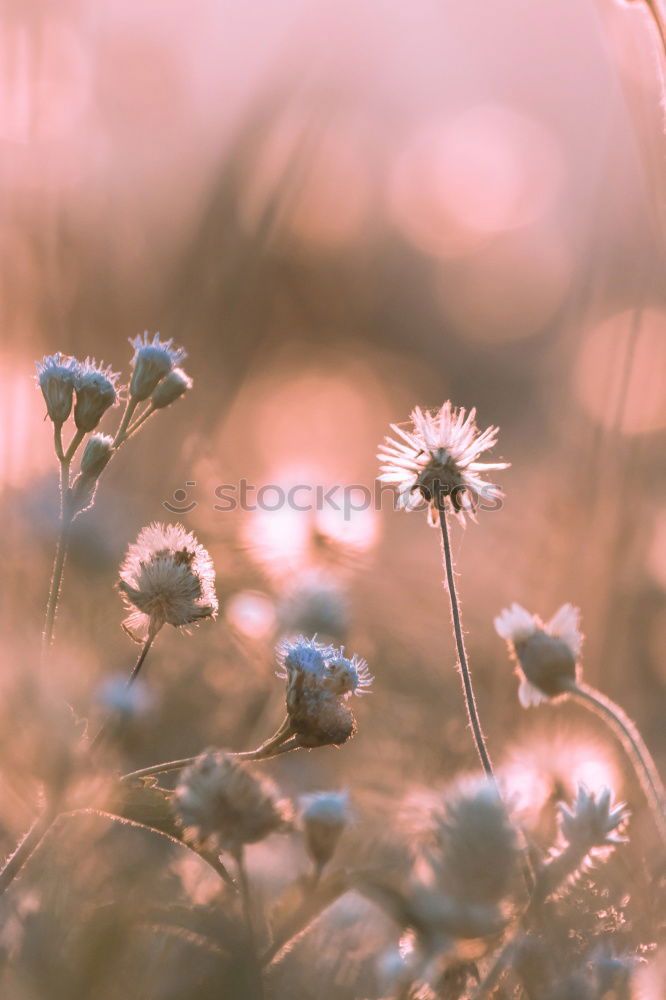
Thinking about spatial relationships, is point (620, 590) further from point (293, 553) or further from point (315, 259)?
point (315, 259)

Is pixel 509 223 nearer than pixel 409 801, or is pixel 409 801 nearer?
pixel 409 801

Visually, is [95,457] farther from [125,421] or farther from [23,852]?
[23,852]

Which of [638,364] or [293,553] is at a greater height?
[638,364]

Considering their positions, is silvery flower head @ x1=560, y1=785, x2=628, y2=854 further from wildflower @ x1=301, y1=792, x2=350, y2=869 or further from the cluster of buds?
the cluster of buds

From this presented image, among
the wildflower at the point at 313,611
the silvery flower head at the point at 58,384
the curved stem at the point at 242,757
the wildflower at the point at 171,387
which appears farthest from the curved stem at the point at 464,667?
the wildflower at the point at 313,611

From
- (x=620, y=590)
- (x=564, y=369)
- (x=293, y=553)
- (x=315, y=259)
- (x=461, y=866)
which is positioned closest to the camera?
(x=461, y=866)

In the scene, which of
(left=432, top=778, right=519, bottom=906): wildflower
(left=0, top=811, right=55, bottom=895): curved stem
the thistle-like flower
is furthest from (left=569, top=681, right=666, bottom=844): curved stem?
(left=0, top=811, right=55, bottom=895): curved stem

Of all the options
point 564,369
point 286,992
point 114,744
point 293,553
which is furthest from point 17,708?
point 564,369
